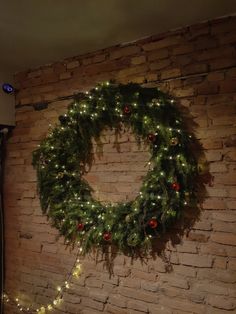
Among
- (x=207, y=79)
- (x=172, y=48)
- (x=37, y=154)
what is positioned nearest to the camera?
(x=207, y=79)

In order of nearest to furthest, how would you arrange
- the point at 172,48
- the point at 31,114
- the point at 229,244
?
the point at 229,244
the point at 172,48
the point at 31,114

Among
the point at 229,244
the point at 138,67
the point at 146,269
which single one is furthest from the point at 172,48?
the point at 146,269

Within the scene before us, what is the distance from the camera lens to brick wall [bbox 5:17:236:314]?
2121mm

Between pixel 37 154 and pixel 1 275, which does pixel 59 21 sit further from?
pixel 1 275

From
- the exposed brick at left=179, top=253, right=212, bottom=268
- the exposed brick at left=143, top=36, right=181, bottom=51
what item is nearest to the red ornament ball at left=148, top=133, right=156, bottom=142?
the exposed brick at left=143, top=36, right=181, bottom=51

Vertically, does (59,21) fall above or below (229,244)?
above

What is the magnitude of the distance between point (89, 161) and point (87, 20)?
1.04 metres

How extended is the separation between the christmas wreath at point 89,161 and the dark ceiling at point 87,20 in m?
0.36

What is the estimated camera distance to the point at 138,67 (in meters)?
2.50

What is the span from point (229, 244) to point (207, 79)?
1.02 metres

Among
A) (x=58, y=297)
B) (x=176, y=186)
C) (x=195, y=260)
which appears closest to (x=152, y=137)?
(x=176, y=186)

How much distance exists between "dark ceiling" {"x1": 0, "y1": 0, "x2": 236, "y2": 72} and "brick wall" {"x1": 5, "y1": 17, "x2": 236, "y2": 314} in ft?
0.41

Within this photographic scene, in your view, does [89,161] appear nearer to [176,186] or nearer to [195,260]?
[176,186]

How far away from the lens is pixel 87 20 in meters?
2.18
